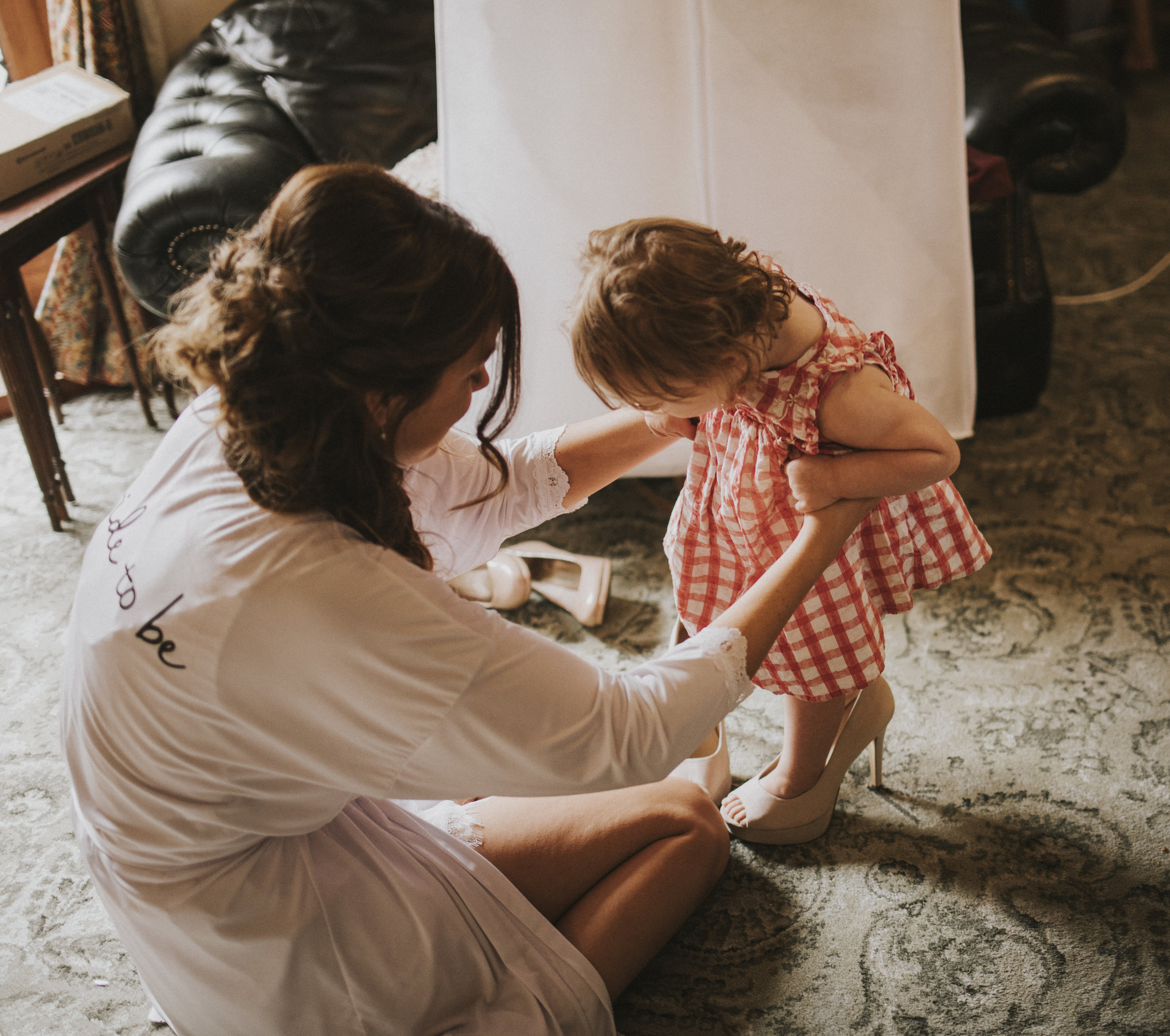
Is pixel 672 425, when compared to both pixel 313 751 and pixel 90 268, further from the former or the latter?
pixel 90 268

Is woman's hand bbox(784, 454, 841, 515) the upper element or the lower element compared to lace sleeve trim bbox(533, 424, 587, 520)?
upper

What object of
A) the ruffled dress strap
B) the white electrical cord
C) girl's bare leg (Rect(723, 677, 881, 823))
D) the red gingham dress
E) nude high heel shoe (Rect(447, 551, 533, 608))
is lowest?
nude high heel shoe (Rect(447, 551, 533, 608))

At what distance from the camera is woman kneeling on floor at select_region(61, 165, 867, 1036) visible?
764 millimetres

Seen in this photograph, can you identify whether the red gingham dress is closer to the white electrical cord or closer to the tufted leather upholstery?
the tufted leather upholstery

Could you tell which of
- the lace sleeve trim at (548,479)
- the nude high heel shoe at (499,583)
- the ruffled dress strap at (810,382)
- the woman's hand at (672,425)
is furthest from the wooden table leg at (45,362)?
the ruffled dress strap at (810,382)

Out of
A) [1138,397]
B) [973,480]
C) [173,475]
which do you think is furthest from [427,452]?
[1138,397]

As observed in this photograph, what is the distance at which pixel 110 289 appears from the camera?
214 cm

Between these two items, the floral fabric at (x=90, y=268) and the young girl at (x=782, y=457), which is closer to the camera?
the young girl at (x=782, y=457)

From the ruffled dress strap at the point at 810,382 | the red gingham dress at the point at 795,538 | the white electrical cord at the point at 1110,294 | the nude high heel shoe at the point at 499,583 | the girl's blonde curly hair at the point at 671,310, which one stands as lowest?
the nude high heel shoe at the point at 499,583

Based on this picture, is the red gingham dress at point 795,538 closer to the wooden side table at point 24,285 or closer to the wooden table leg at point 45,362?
the wooden side table at point 24,285

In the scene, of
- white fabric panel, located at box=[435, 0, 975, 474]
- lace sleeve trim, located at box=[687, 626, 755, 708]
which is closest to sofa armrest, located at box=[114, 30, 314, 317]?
white fabric panel, located at box=[435, 0, 975, 474]

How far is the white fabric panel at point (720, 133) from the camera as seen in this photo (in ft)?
4.85

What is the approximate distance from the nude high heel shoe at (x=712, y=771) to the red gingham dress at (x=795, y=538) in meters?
0.17

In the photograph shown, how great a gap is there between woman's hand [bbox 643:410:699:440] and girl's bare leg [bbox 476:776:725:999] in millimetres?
410
